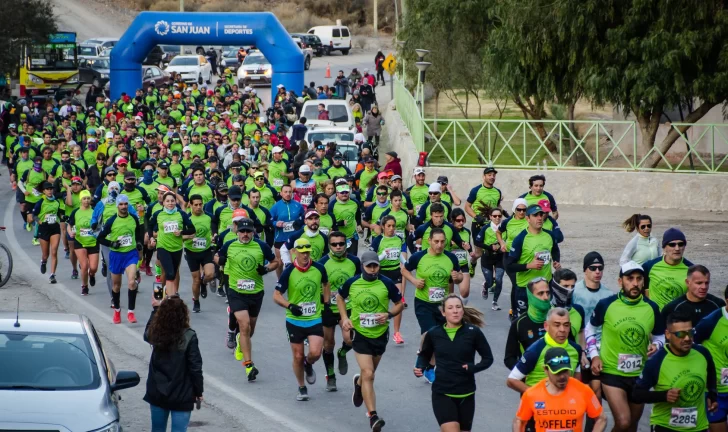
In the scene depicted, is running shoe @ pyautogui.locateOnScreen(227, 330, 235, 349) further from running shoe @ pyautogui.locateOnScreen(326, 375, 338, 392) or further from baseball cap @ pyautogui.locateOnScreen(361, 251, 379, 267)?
baseball cap @ pyautogui.locateOnScreen(361, 251, 379, 267)

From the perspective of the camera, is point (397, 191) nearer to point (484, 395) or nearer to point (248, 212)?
point (248, 212)

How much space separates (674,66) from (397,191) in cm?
1102

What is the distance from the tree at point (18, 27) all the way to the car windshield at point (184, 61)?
7.70 metres

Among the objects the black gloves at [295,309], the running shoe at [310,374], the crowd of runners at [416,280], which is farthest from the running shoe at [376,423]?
the running shoe at [310,374]

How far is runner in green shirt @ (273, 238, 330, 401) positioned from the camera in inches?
463

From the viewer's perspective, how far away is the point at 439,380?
9156mm

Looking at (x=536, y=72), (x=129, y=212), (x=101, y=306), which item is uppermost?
(x=536, y=72)

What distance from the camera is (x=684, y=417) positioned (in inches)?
334

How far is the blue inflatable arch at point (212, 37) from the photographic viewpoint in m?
40.0

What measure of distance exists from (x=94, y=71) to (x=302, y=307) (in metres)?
41.6

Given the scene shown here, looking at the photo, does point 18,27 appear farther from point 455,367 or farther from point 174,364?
point 455,367

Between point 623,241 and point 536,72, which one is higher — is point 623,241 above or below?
below

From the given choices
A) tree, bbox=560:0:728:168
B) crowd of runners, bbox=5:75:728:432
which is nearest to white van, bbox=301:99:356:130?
tree, bbox=560:0:728:168

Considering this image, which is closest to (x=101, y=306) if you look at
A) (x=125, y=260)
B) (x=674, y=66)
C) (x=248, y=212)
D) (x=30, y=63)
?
(x=125, y=260)
